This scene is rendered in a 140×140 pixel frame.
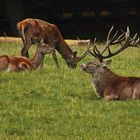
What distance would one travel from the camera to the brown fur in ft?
36.9

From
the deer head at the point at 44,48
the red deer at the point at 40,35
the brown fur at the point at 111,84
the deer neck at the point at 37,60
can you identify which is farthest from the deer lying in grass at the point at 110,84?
the red deer at the point at 40,35

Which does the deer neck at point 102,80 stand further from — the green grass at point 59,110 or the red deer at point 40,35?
the red deer at point 40,35

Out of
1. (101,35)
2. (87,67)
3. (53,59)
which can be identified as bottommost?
(101,35)

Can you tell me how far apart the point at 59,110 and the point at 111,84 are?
4.92 ft

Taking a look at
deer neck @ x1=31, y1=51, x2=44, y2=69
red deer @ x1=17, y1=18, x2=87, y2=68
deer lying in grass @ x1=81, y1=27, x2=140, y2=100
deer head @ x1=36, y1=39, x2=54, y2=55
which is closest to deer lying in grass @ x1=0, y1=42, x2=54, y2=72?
deer neck @ x1=31, y1=51, x2=44, y2=69

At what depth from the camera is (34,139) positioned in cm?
873

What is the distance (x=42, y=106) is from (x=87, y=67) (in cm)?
151

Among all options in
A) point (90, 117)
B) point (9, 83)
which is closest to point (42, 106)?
point (90, 117)

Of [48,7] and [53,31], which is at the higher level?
[53,31]

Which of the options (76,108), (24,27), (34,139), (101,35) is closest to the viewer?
(34,139)

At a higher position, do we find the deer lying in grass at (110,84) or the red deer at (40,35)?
the deer lying in grass at (110,84)

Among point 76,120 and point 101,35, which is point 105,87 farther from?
point 101,35

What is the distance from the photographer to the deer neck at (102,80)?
1167 cm

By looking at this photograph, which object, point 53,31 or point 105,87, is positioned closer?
point 105,87
